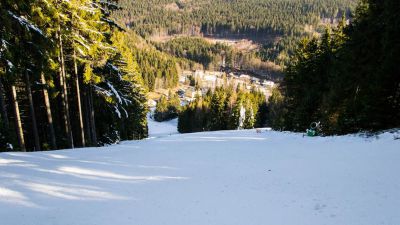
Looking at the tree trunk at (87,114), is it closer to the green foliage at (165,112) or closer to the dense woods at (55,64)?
the dense woods at (55,64)

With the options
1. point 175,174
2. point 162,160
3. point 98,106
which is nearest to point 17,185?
point 175,174

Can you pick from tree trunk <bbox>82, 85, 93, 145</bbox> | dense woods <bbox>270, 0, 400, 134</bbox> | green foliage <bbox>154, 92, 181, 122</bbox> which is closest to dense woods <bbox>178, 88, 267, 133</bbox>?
dense woods <bbox>270, 0, 400, 134</bbox>

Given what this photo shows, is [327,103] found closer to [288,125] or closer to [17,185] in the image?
[288,125]

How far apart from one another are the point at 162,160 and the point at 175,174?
2439mm

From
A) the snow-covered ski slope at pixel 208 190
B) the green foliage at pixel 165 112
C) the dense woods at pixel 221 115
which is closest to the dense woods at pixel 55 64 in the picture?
the snow-covered ski slope at pixel 208 190

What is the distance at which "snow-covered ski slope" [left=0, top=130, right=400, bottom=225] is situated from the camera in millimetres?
5793

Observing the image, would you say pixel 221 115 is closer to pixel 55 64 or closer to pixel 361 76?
pixel 361 76

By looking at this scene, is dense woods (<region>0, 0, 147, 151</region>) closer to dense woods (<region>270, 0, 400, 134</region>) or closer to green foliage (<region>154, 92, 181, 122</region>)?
dense woods (<region>270, 0, 400, 134</region>)

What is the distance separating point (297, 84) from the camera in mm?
33312

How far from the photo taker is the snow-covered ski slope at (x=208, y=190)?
228 inches

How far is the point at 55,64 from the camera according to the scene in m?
15.7

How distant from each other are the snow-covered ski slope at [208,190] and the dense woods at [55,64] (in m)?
5.08

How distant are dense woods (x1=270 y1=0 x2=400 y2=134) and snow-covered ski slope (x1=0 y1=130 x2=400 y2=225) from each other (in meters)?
3.61

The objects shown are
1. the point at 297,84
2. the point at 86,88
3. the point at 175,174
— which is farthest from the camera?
the point at 297,84
